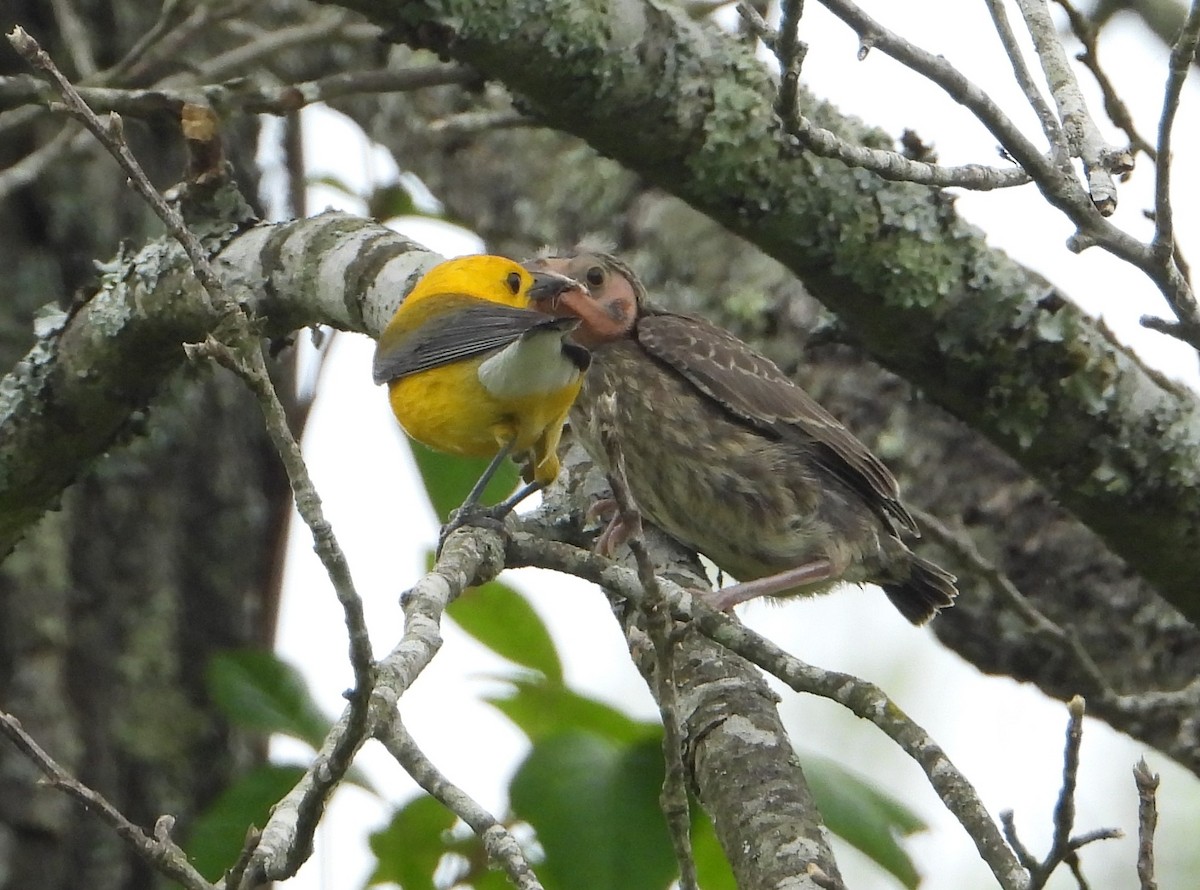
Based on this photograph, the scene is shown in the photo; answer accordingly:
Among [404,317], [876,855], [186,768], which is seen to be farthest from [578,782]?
[186,768]

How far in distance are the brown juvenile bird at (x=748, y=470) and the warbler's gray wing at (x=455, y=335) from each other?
651 mm

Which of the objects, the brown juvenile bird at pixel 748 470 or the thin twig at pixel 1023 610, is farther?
the brown juvenile bird at pixel 748 470

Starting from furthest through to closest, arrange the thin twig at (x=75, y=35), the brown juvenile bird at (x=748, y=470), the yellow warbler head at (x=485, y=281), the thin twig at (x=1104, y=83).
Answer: the thin twig at (x=75, y=35)
the brown juvenile bird at (x=748, y=470)
the yellow warbler head at (x=485, y=281)
the thin twig at (x=1104, y=83)

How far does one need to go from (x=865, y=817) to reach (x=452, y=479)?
1.19 m

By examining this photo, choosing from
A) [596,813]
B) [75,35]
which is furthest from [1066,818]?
[75,35]

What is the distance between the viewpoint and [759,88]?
3.10 meters

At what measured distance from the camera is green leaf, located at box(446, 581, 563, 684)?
11.2 ft

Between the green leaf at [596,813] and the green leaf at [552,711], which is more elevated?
the green leaf at [552,711]

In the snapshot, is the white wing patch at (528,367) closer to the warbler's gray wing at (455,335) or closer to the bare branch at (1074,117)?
the warbler's gray wing at (455,335)

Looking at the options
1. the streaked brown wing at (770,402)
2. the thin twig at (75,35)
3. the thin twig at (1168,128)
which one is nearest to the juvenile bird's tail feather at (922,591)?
the streaked brown wing at (770,402)

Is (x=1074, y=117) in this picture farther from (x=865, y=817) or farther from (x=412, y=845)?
(x=412, y=845)

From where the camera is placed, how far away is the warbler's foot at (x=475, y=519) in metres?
2.60

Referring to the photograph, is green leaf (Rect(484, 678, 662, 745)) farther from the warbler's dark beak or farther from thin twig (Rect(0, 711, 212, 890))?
thin twig (Rect(0, 711, 212, 890))

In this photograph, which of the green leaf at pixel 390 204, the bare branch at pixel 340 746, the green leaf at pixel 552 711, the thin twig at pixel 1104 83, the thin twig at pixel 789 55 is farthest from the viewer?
the green leaf at pixel 390 204
